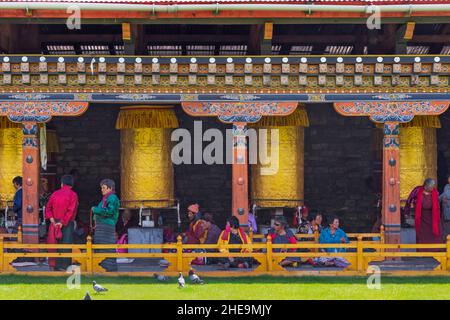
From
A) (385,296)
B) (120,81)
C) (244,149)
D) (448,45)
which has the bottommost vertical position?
(385,296)

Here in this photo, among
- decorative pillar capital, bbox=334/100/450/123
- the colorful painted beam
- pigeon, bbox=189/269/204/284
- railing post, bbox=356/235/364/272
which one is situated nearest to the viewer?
pigeon, bbox=189/269/204/284

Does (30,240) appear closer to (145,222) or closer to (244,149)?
(145,222)

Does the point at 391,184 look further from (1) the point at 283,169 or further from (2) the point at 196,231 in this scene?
(2) the point at 196,231

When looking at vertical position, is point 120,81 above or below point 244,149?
above

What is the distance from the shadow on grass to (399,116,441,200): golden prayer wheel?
3002 millimetres

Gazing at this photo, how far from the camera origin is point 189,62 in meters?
14.3

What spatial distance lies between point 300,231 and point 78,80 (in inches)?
208

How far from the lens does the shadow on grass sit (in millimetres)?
12766

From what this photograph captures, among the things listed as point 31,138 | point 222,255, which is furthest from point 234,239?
point 31,138

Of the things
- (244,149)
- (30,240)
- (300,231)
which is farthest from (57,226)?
(300,231)

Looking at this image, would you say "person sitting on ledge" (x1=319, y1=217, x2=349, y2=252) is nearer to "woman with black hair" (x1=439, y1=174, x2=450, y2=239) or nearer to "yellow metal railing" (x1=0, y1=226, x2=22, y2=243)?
"woman with black hair" (x1=439, y1=174, x2=450, y2=239)

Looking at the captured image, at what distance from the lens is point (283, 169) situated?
16.1 meters

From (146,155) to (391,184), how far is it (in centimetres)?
466

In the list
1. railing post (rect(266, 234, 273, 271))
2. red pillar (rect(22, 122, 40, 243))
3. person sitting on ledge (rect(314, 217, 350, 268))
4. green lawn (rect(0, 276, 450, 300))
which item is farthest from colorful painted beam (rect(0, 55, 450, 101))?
green lawn (rect(0, 276, 450, 300))
